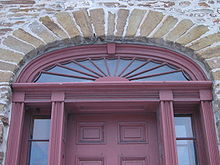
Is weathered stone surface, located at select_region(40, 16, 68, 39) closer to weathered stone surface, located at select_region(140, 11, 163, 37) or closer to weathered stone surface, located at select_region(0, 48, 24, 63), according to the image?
weathered stone surface, located at select_region(0, 48, 24, 63)

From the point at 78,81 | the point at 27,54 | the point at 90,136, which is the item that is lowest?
the point at 90,136

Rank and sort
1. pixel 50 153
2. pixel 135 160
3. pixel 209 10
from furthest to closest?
pixel 209 10
pixel 135 160
pixel 50 153

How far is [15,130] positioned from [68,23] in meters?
1.51

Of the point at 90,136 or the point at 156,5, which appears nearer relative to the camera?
the point at 90,136

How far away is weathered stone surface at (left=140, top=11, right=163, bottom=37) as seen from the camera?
4426 millimetres

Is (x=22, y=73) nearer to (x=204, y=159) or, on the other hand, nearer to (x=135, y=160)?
(x=135, y=160)

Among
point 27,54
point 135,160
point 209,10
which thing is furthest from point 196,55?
point 27,54

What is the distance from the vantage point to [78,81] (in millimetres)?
4312

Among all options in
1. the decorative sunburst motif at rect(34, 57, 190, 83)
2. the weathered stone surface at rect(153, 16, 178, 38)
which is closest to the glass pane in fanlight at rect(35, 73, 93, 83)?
the decorative sunburst motif at rect(34, 57, 190, 83)

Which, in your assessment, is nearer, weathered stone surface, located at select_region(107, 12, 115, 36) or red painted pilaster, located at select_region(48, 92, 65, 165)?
red painted pilaster, located at select_region(48, 92, 65, 165)

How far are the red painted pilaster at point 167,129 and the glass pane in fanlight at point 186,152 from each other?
0.83 feet

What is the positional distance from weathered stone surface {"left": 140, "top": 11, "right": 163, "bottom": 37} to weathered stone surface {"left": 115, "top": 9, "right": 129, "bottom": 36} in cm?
25

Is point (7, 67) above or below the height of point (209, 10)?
below

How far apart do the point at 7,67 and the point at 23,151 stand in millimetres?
1000
